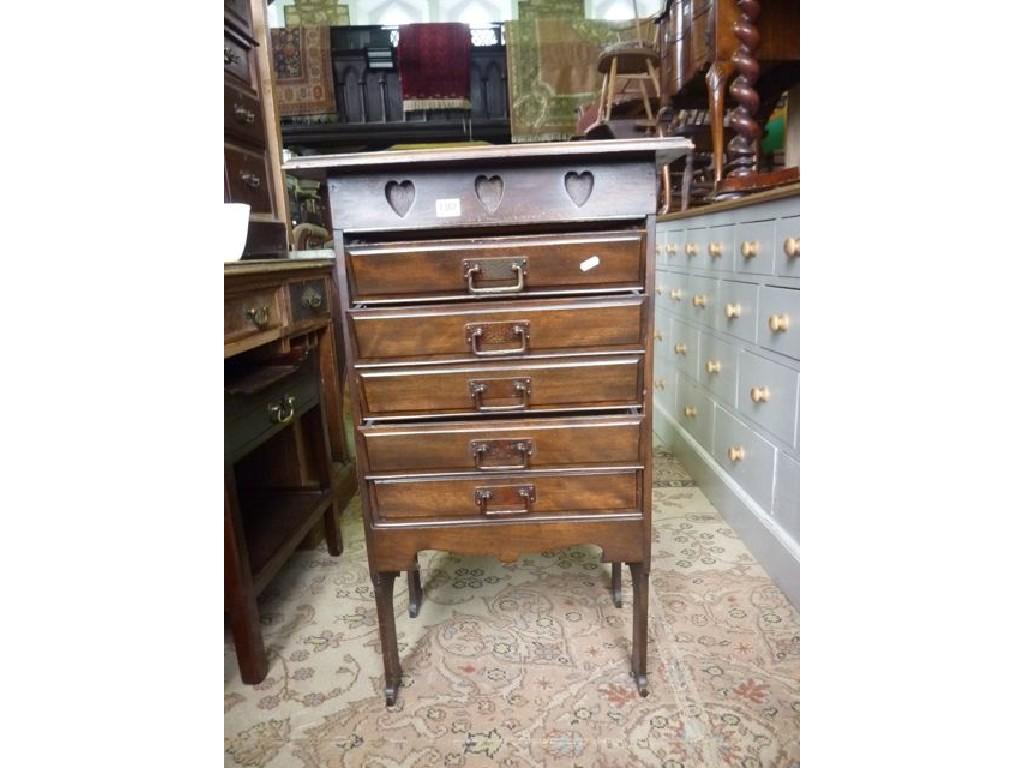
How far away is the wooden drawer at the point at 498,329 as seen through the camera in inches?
43.4

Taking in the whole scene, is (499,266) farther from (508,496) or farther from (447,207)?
(508,496)

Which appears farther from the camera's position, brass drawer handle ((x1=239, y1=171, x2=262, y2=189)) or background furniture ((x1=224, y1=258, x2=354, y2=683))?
brass drawer handle ((x1=239, y1=171, x2=262, y2=189))

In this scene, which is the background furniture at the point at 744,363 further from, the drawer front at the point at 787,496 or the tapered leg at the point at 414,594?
the tapered leg at the point at 414,594

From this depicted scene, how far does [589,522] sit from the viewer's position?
121 centimetres

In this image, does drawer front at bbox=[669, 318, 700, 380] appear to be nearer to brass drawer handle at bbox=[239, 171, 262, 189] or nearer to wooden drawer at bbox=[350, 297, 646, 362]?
wooden drawer at bbox=[350, 297, 646, 362]

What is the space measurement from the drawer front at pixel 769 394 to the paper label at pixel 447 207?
1026mm

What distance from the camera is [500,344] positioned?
3.67 feet

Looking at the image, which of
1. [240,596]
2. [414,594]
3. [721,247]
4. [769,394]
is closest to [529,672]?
[414,594]

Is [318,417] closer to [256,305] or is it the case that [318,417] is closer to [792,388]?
[256,305]

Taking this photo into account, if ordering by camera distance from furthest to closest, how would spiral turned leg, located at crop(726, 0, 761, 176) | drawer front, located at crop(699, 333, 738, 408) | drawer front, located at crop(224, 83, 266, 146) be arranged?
1. spiral turned leg, located at crop(726, 0, 761, 176)
2. drawer front, located at crop(699, 333, 738, 408)
3. drawer front, located at crop(224, 83, 266, 146)

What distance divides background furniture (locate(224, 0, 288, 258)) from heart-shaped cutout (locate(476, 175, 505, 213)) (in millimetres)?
1151

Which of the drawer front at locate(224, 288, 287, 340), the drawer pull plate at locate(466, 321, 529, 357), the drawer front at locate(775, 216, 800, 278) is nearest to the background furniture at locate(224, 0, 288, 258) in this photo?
the drawer front at locate(224, 288, 287, 340)

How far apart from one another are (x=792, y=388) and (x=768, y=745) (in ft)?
2.84

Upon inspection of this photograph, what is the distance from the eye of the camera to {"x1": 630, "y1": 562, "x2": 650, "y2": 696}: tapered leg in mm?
1248
